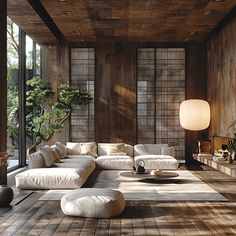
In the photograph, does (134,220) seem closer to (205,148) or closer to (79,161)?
(79,161)

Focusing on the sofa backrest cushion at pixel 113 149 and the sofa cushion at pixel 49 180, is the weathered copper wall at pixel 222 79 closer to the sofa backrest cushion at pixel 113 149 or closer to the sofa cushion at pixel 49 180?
the sofa backrest cushion at pixel 113 149

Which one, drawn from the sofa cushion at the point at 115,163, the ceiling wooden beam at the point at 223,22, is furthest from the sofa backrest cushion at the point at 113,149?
the ceiling wooden beam at the point at 223,22

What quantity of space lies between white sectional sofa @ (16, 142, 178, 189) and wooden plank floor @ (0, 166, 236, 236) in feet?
2.69

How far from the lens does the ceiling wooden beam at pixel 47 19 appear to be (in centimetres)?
864

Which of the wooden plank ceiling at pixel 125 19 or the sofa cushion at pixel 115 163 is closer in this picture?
the wooden plank ceiling at pixel 125 19

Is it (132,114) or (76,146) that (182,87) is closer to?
(132,114)

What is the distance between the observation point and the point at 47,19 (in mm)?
9906

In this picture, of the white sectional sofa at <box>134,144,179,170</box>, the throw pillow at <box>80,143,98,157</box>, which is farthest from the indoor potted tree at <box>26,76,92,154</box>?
the white sectional sofa at <box>134,144,179,170</box>

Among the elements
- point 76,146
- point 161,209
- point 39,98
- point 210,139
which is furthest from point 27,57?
point 161,209

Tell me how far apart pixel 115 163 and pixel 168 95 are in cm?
294

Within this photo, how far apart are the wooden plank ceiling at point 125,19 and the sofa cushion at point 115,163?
3049 mm

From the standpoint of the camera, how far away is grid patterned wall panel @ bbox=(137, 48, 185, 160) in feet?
40.8

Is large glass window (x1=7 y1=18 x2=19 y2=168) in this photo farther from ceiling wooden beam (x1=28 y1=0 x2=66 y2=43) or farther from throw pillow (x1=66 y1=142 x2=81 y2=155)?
throw pillow (x1=66 y1=142 x2=81 y2=155)

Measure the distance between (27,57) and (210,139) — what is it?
5.16 meters
